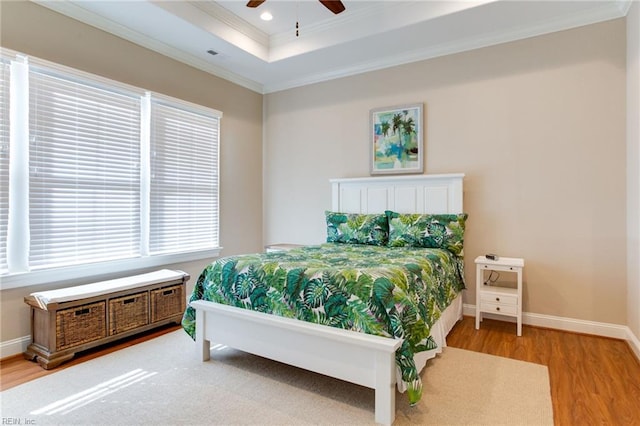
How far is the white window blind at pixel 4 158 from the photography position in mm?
2570

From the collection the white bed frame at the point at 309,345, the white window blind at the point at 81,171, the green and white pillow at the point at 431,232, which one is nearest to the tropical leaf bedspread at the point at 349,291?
the white bed frame at the point at 309,345

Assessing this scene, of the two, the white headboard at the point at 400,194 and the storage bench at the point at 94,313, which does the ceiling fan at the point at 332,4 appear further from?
the storage bench at the point at 94,313

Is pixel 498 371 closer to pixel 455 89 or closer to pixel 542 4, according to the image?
pixel 455 89

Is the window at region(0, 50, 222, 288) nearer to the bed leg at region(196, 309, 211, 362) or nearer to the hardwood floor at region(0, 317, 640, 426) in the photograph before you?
the hardwood floor at region(0, 317, 640, 426)

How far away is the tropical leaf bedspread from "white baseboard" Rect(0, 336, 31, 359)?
4.23ft

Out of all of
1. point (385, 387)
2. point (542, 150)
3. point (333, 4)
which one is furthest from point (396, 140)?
point (385, 387)

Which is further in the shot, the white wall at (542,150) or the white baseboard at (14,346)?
the white wall at (542,150)

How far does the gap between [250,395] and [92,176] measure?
2423 millimetres

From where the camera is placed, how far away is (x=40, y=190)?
109 inches

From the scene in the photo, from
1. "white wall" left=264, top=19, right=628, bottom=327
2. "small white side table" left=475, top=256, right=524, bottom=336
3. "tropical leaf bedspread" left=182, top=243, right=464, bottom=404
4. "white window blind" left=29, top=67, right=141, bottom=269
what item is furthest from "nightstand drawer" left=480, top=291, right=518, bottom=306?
"white window blind" left=29, top=67, right=141, bottom=269

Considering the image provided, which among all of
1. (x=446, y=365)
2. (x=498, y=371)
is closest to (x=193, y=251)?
(x=446, y=365)

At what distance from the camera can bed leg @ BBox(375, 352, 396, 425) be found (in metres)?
1.79

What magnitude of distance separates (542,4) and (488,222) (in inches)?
79.8

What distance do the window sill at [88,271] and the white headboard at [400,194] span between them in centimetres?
197
